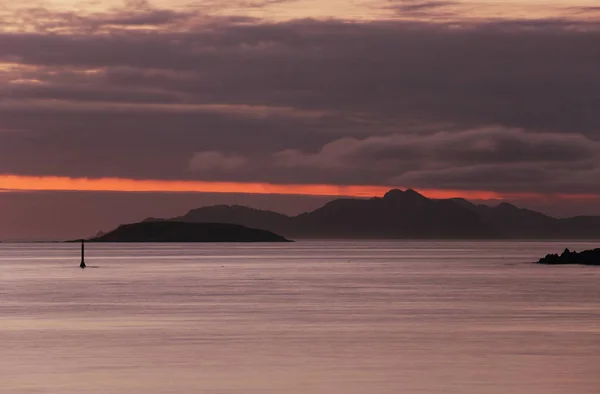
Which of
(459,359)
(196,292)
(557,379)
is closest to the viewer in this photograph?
(557,379)

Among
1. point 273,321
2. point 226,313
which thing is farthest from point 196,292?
point 273,321

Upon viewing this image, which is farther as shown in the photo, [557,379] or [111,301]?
[111,301]

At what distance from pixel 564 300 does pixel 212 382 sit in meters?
48.0

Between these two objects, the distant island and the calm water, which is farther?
the distant island

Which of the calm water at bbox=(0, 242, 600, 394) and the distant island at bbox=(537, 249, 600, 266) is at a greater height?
the distant island at bbox=(537, 249, 600, 266)

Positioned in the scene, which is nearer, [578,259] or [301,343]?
[301,343]

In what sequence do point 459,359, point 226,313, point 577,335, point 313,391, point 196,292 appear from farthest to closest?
1. point 196,292
2. point 226,313
3. point 577,335
4. point 459,359
5. point 313,391

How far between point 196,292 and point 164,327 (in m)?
36.8

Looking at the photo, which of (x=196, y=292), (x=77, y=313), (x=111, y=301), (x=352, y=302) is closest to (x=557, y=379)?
(x=77, y=313)

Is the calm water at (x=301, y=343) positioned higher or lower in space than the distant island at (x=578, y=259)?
lower

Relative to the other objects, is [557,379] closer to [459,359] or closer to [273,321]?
[459,359]

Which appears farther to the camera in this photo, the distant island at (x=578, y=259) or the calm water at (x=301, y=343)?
the distant island at (x=578, y=259)

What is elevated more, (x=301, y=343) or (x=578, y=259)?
(x=578, y=259)

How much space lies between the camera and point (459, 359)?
137 feet
